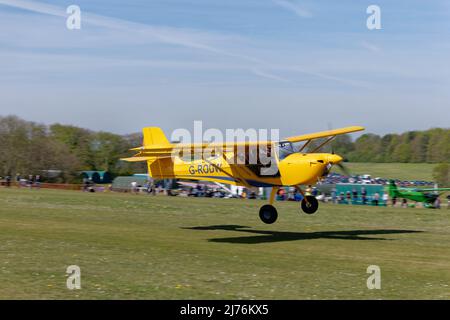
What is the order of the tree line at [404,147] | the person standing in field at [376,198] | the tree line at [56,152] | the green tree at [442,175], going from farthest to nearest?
the tree line at [404,147], the tree line at [56,152], the green tree at [442,175], the person standing in field at [376,198]

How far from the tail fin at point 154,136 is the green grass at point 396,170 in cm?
5697

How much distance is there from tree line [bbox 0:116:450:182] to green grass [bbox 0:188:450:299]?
50927mm

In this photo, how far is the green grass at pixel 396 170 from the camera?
85.4 m

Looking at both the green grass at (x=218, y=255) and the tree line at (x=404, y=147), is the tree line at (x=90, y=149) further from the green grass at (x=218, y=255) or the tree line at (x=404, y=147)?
the green grass at (x=218, y=255)

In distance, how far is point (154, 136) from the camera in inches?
1077

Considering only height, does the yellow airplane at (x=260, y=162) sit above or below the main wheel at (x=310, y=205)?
above

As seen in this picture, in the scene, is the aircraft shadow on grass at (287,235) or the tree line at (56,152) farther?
the tree line at (56,152)

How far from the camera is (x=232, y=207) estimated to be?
1471 inches

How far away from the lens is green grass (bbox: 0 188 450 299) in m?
12.2
